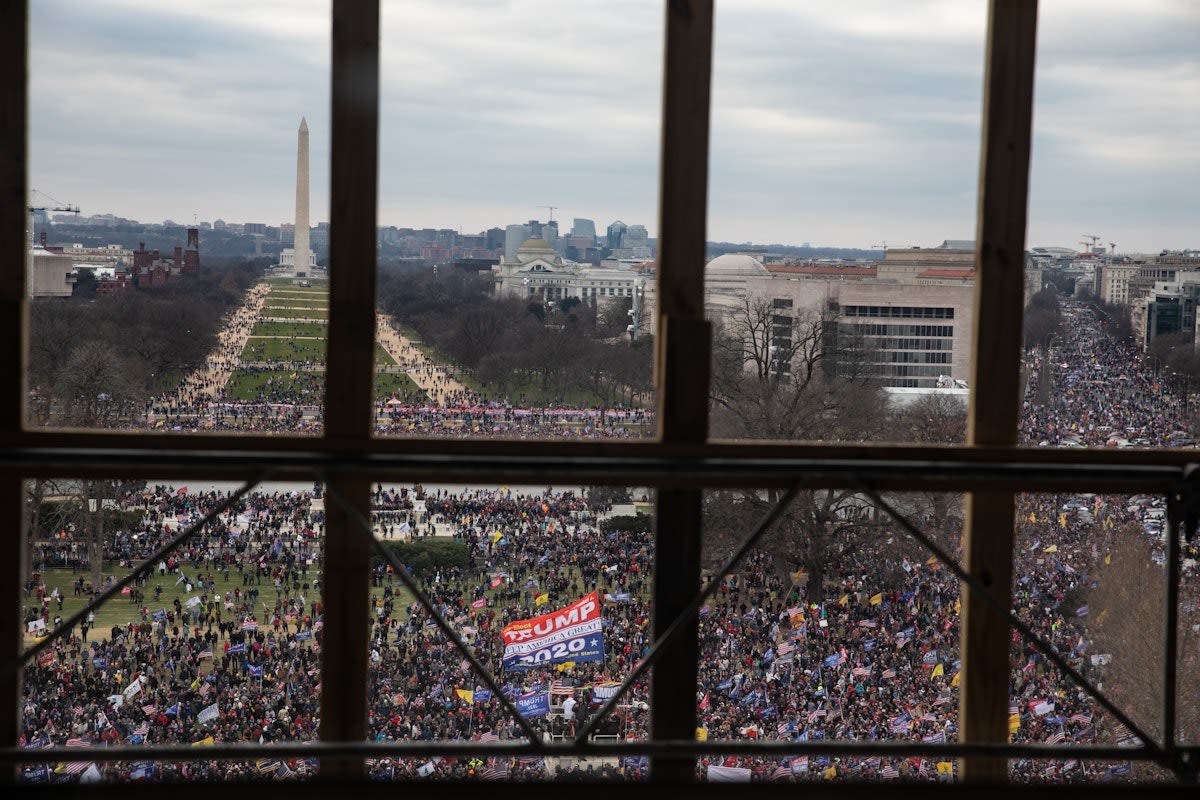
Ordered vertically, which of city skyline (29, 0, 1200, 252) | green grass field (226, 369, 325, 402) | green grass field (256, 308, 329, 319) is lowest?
green grass field (226, 369, 325, 402)

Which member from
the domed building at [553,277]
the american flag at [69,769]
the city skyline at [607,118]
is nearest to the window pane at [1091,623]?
the city skyline at [607,118]

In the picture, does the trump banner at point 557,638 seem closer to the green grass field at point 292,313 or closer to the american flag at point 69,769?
the american flag at point 69,769

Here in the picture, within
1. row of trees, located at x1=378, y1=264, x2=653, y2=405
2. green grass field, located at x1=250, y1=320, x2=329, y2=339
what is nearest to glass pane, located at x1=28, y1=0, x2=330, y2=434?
row of trees, located at x1=378, y1=264, x2=653, y2=405

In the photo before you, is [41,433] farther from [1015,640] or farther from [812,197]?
[812,197]

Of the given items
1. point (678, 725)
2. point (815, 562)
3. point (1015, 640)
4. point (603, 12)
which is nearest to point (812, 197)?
point (815, 562)

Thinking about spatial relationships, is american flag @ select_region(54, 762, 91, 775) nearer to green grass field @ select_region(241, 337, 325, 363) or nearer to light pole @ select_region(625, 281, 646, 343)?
light pole @ select_region(625, 281, 646, 343)

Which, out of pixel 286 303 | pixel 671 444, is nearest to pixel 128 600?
pixel 286 303

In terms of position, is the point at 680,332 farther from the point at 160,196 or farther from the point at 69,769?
the point at 69,769
